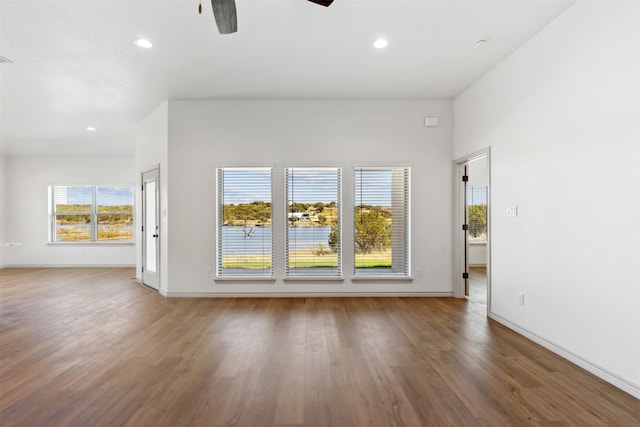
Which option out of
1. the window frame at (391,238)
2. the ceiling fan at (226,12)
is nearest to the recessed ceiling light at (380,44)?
the ceiling fan at (226,12)

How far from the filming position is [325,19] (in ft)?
9.60

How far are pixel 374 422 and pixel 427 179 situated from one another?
3.80 m

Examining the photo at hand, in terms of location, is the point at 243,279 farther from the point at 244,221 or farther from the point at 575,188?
the point at 575,188

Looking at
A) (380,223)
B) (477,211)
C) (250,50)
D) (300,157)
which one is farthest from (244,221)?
(477,211)

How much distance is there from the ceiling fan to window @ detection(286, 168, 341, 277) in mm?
2869

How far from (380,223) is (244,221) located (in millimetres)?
2181

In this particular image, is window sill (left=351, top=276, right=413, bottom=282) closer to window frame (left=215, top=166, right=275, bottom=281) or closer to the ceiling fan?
window frame (left=215, top=166, right=275, bottom=281)

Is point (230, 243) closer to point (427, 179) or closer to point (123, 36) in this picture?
point (123, 36)

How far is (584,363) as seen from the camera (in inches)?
102

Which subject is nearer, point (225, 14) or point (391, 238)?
point (225, 14)

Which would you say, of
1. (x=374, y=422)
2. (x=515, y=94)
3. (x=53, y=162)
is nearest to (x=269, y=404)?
(x=374, y=422)

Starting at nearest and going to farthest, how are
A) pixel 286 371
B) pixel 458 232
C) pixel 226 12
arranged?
pixel 226 12 → pixel 286 371 → pixel 458 232

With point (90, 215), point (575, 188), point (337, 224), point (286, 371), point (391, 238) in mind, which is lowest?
point (286, 371)

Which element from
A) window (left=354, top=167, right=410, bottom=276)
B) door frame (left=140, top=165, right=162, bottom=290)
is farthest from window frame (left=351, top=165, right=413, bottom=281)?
door frame (left=140, top=165, right=162, bottom=290)
